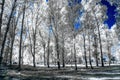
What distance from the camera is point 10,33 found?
132 ft

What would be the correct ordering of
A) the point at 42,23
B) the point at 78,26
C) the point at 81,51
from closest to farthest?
the point at 78,26, the point at 42,23, the point at 81,51

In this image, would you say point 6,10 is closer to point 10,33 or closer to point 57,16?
point 10,33

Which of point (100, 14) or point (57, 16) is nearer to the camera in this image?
point (57, 16)

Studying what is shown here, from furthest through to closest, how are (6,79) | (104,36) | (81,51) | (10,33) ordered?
1. (104,36)
2. (81,51)
3. (10,33)
4. (6,79)

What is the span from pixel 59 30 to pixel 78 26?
3.97 meters

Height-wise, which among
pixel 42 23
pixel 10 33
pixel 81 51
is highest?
pixel 42 23

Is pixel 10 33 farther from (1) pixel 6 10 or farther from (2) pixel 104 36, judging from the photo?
(2) pixel 104 36

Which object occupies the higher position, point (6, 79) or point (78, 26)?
point (78, 26)

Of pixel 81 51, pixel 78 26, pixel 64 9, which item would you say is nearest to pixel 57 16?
pixel 64 9

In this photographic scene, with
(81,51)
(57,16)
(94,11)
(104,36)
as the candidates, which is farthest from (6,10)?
(104,36)

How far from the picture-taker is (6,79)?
54.2 feet

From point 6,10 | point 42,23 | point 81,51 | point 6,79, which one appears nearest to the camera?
point 6,79

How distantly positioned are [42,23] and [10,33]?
28.3 feet

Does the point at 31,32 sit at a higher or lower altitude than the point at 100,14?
lower
